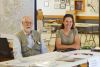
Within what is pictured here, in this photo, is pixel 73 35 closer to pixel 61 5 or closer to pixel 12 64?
pixel 12 64

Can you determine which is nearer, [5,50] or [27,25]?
[5,50]

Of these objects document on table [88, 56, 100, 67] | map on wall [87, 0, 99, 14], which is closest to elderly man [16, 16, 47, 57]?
document on table [88, 56, 100, 67]

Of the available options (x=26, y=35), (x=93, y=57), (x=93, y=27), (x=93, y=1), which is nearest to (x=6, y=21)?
(x=26, y=35)

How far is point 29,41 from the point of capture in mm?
4008

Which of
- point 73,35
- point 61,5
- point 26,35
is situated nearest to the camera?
point 26,35

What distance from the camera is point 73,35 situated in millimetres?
4578

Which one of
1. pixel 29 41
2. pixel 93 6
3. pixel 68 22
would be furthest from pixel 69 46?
pixel 93 6

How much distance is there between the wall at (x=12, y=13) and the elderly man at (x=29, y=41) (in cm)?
120

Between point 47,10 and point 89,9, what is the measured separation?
6.86 ft

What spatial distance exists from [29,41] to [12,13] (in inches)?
57.2

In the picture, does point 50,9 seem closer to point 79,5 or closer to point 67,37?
point 79,5

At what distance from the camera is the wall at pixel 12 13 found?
5133 millimetres

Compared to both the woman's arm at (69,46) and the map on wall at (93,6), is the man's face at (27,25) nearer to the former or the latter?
the woman's arm at (69,46)

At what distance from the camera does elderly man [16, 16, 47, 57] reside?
3963 mm
